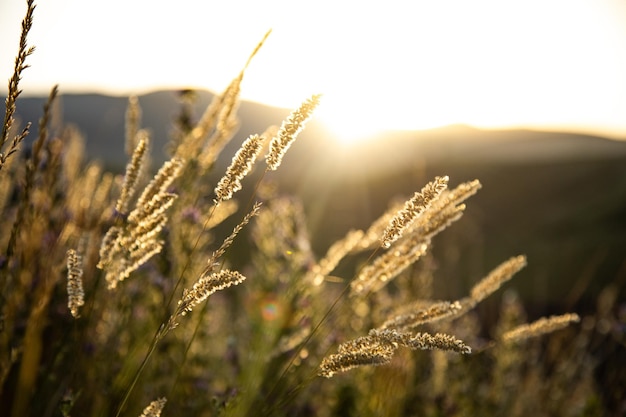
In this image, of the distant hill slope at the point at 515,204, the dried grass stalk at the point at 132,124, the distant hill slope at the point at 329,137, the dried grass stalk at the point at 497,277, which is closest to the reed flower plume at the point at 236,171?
the dried grass stalk at the point at 497,277

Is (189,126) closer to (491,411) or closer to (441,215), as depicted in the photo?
(441,215)

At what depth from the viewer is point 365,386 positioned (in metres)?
2.76

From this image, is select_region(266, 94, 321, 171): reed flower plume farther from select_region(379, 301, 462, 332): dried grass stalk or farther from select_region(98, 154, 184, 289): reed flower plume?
select_region(379, 301, 462, 332): dried grass stalk

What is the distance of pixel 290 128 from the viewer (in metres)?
1.16

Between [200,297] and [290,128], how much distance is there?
1.32ft

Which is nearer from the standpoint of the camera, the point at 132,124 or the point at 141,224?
the point at 141,224

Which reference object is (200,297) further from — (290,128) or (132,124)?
(132,124)

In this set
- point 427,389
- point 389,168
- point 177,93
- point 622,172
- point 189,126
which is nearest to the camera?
point 189,126

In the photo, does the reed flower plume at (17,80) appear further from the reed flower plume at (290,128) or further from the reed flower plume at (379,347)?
the reed flower plume at (379,347)

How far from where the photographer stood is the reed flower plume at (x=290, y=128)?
116 centimetres

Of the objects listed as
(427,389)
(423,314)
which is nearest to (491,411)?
(427,389)

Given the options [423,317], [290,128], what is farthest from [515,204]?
[290,128]

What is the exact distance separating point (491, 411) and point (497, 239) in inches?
703

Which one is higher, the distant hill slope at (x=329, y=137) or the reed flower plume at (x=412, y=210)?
the reed flower plume at (x=412, y=210)
